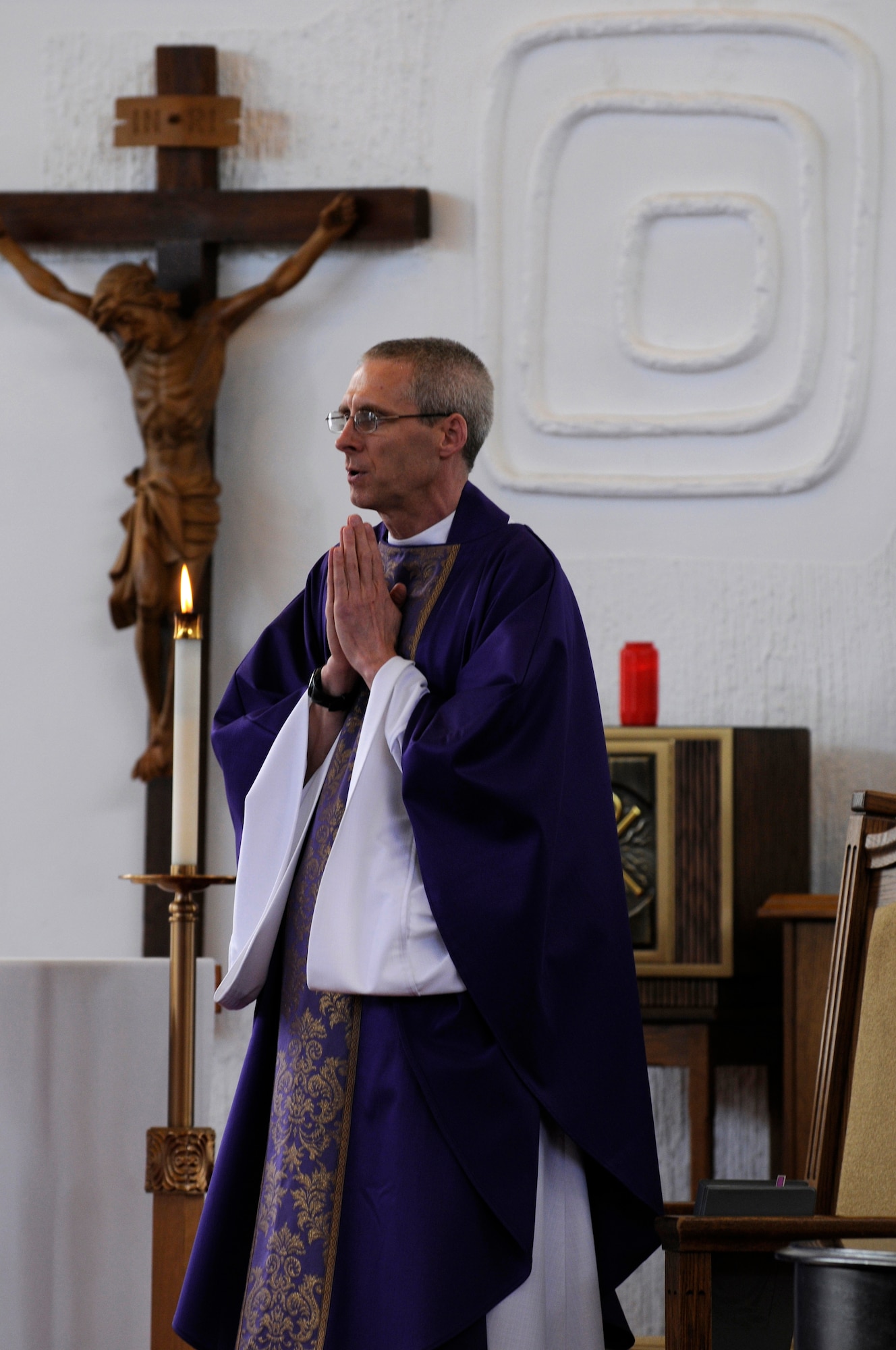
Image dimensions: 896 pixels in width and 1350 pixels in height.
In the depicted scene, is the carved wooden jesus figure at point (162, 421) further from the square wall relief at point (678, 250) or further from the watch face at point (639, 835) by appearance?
the watch face at point (639, 835)

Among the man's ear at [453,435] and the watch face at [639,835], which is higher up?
the man's ear at [453,435]

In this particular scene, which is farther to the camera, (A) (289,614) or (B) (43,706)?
(B) (43,706)

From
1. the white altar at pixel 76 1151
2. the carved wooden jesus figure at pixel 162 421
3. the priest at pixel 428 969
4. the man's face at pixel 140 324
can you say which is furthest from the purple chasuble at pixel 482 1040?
the man's face at pixel 140 324

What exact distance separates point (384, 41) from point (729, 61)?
3.01 feet

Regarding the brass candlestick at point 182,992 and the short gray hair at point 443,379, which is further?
the short gray hair at point 443,379

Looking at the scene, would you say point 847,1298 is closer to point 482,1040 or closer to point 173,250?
point 482,1040

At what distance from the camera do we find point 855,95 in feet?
12.6

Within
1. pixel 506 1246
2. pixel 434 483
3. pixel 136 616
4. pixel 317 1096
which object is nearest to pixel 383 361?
pixel 434 483

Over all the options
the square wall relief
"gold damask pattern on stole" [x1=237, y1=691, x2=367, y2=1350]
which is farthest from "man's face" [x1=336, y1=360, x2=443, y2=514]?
the square wall relief

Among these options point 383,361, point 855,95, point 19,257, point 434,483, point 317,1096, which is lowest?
point 317,1096

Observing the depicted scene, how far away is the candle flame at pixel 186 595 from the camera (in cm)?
207

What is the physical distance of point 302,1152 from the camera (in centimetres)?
185

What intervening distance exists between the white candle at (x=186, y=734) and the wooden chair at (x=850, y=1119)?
2.56 feet

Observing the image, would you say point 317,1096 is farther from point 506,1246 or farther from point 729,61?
point 729,61
